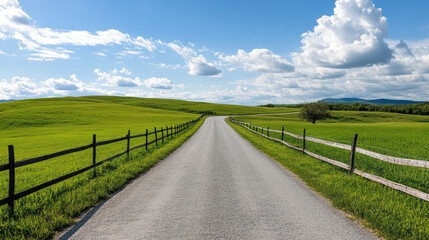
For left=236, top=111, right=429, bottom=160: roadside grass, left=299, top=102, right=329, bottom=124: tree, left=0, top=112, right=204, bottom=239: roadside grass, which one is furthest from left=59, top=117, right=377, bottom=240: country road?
left=299, top=102, right=329, bottom=124: tree

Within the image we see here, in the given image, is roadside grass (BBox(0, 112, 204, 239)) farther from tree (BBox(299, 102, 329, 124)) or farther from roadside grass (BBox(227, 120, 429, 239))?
tree (BBox(299, 102, 329, 124))

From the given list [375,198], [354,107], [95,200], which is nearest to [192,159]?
[95,200]

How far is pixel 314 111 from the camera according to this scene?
76938 millimetres

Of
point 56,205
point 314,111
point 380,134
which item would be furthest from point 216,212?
point 314,111

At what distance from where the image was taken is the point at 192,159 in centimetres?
1279

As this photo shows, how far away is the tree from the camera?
76812 millimetres

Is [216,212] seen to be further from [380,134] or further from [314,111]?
[314,111]

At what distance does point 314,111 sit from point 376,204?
7648cm

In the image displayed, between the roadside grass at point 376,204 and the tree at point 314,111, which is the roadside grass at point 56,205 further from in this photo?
the tree at point 314,111

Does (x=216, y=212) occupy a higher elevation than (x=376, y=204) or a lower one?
lower

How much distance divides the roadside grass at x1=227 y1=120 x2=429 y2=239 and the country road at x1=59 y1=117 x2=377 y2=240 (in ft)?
1.22

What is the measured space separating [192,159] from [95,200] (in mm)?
6662

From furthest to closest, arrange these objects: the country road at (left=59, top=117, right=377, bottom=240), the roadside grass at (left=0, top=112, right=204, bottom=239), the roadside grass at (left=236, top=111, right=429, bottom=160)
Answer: the roadside grass at (left=236, top=111, right=429, bottom=160), the roadside grass at (left=0, top=112, right=204, bottom=239), the country road at (left=59, top=117, right=377, bottom=240)

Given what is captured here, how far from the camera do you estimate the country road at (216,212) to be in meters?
4.59
